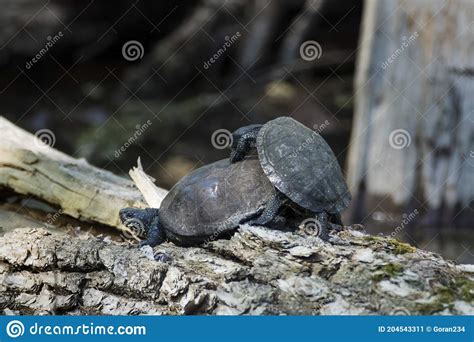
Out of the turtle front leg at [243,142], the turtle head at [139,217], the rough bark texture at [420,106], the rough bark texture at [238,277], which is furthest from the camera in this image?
the rough bark texture at [420,106]

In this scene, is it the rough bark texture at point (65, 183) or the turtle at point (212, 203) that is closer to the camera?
the turtle at point (212, 203)

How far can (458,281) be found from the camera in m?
4.34

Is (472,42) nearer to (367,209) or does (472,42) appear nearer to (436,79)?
(436,79)

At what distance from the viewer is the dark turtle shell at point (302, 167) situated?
4.71m

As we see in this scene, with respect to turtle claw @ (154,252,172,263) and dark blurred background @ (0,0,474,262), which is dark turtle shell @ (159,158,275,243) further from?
dark blurred background @ (0,0,474,262)

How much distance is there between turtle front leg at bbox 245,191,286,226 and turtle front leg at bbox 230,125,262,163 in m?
0.47

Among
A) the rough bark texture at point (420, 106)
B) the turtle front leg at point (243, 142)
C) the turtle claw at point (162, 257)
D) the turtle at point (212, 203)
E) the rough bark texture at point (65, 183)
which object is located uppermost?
the rough bark texture at point (420, 106)

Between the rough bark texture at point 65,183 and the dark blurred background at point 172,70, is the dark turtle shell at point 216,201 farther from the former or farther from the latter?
the dark blurred background at point 172,70

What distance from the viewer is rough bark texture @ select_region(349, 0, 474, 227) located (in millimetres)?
8086

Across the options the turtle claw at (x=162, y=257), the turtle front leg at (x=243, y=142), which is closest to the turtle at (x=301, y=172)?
the turtle front leg at (x=243, y=142)

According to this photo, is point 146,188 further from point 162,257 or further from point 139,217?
point 162,257

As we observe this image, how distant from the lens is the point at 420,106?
829cm

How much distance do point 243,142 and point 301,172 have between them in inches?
20.3

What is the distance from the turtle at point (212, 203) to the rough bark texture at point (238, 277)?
0.11 meters
